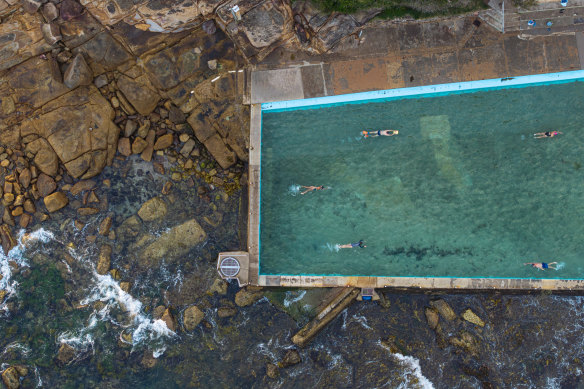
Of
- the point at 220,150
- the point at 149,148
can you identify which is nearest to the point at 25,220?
the point at 149,148

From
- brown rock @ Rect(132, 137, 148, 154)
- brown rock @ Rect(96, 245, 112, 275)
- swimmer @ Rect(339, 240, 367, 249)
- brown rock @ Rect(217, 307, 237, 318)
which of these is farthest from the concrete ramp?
brown rock @ Rect(96, 245, 112, 275)

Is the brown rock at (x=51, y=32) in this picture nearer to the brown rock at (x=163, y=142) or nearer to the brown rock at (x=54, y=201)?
the brown rock at (x=163, y=142)

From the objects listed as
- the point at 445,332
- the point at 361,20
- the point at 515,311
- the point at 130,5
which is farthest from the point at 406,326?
the point at 130,5

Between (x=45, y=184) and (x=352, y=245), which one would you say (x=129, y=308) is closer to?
(x=45, y=184)

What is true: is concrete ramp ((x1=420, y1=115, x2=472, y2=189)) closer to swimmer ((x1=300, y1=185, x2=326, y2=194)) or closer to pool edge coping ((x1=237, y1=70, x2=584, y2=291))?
pool edge coping ((x1=237, y1=70, x2=584, y2=291))

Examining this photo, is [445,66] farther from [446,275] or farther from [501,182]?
[446,275]
